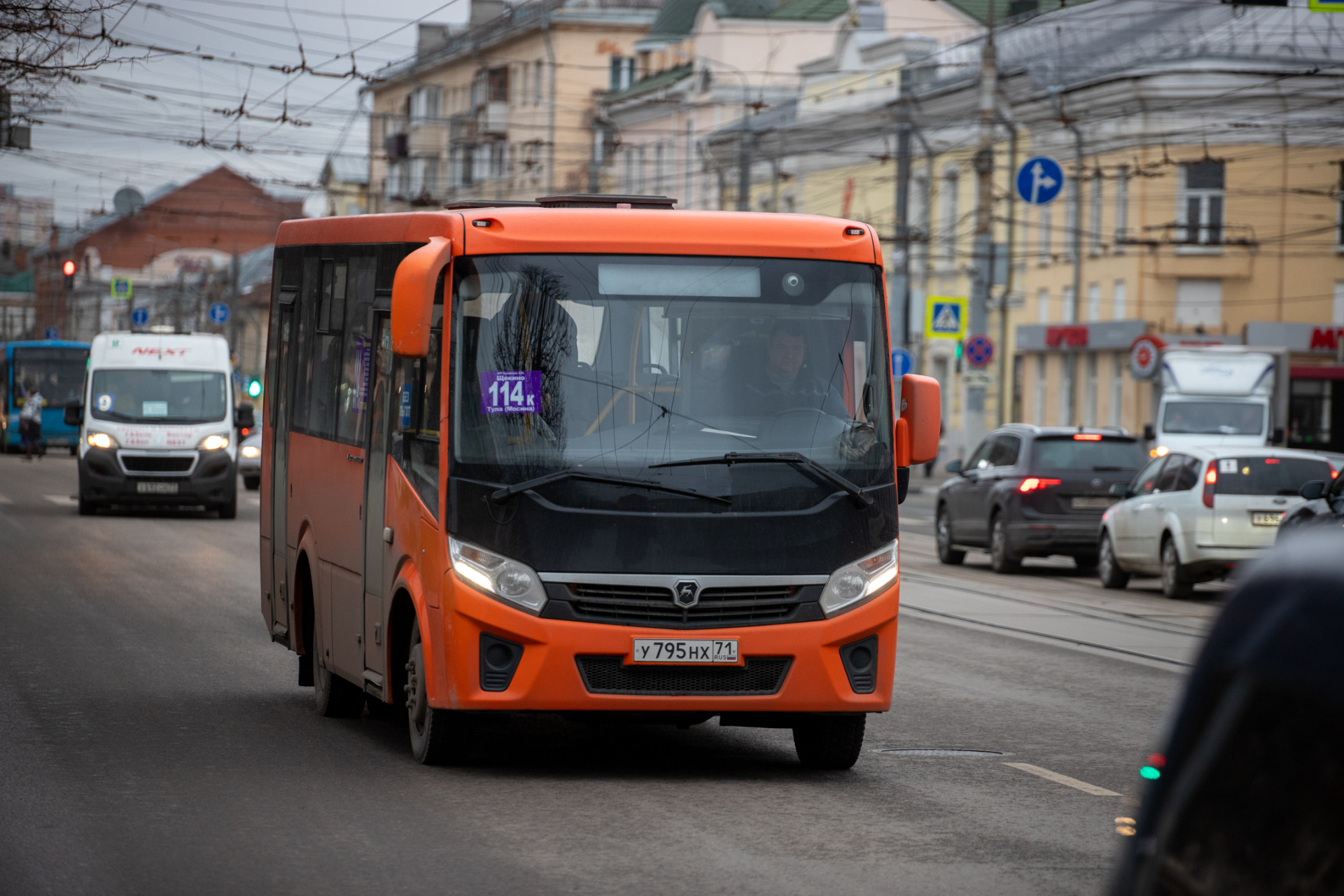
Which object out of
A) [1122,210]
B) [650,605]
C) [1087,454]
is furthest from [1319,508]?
[1122,210]

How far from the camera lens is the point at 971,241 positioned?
55.1 m

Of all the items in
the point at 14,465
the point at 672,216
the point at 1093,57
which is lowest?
the point at 14,465

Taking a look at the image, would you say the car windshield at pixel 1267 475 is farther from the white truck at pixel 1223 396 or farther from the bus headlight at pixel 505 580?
the white truck at pixel 1223 396

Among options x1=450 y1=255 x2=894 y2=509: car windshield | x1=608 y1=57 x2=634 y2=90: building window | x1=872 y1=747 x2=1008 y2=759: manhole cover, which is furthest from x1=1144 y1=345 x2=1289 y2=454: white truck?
x1=608 y1=57 x2=634 y2=90: building window

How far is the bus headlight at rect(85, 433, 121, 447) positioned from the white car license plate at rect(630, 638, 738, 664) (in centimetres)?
2174

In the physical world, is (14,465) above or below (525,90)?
below

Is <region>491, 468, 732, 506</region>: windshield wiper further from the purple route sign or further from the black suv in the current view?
the black suv

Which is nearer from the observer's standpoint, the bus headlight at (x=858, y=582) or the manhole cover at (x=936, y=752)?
the bus headlight at (x=858, y=582)

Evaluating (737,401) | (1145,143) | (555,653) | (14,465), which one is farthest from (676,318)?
(14,465)

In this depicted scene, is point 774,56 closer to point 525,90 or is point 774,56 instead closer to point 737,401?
point 525,90

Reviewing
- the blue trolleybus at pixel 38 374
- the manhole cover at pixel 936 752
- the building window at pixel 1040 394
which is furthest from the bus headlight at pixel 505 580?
the blue trolleybus at pixel 38 374

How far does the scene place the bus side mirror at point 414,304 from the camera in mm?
8297

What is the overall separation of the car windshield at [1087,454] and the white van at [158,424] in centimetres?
1135

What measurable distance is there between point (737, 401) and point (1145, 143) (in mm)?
40844
